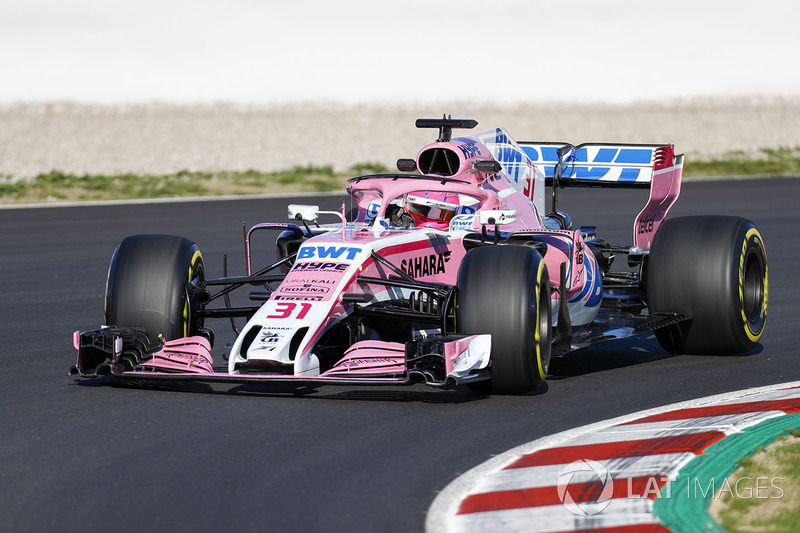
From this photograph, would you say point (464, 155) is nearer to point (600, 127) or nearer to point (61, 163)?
point (61, 163)

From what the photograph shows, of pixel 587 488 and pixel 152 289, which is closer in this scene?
pixel 587 488

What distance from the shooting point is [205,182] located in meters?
27.8

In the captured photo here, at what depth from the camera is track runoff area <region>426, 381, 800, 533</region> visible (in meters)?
5.37

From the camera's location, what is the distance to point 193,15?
90.2 meters

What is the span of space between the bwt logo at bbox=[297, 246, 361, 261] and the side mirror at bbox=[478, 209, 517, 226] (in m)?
1.00

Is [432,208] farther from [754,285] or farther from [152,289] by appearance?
[754,285]

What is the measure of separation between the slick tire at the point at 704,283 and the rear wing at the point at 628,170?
4.17 feet

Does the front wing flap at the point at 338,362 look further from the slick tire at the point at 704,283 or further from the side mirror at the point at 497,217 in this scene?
the slick tire at the point at 704,283

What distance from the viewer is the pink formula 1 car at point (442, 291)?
7.62 metres

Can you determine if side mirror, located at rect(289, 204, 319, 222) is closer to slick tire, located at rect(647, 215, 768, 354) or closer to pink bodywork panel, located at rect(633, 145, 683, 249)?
slick tire, located at rect(647, 215, 768, 354)

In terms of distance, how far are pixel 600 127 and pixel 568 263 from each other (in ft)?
129

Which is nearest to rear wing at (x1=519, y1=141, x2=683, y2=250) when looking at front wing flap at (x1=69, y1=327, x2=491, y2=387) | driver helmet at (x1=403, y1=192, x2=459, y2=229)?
driver helmet at (x1=403, y1=192, x2=459, y2=229)

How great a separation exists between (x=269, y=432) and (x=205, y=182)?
21.3 meters

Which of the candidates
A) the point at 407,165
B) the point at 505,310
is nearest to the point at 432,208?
the point at 407,165
